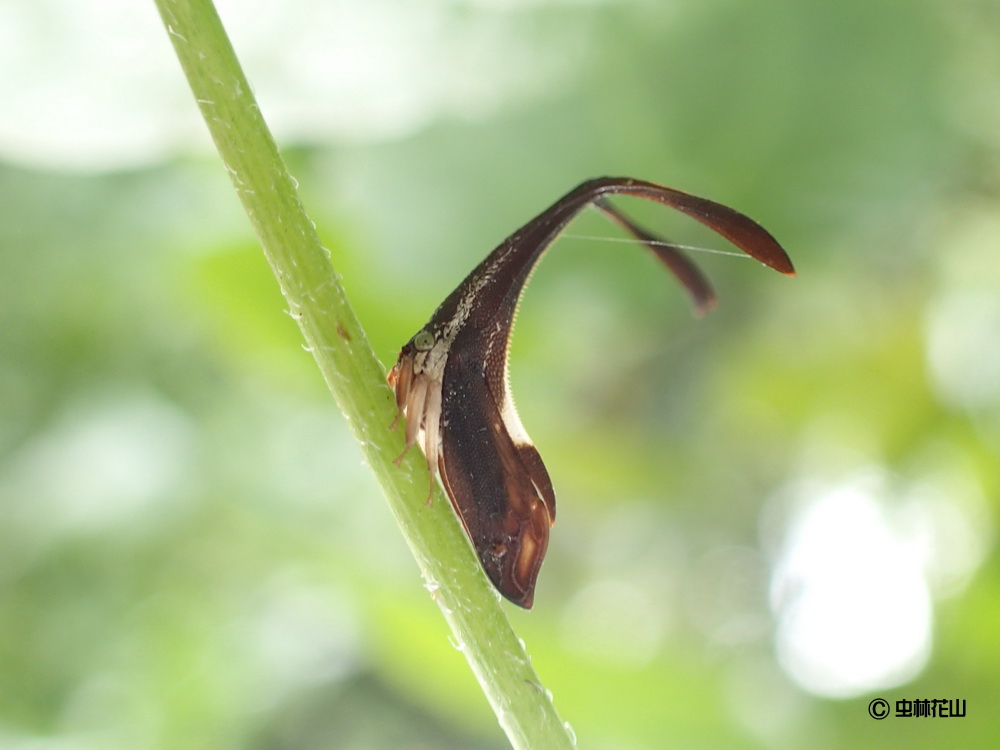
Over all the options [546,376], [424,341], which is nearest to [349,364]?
[424,341]

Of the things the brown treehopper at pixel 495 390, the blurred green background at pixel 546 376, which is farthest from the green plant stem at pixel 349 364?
the blurred green background at pixel 546 376

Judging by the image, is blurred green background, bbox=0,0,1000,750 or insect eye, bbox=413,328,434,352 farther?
blurred green background, bbox=0,0,1000,750
